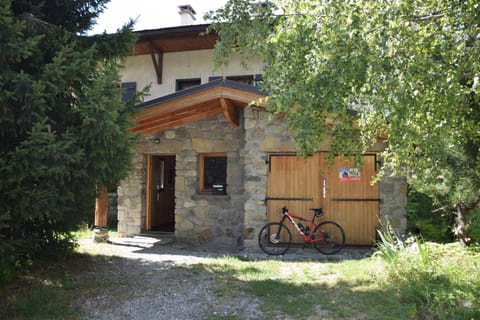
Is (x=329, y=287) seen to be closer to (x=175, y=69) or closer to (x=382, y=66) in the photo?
(x=382, y=66)

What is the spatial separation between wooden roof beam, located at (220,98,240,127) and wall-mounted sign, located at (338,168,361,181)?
96.4 inches

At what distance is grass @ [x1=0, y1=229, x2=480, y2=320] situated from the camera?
4.04 metres

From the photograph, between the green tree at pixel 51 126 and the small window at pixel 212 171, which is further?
the small window at pixel 212 171

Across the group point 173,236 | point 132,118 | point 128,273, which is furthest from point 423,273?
point 173,236

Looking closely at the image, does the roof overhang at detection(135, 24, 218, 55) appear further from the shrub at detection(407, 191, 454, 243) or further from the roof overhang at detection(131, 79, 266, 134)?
the shrub at detection(407, 191, 454, 243)

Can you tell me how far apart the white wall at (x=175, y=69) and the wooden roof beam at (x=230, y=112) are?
293 cm

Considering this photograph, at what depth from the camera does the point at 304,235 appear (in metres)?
7.20

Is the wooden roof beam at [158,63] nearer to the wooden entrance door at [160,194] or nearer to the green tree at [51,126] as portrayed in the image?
the wooden entrance door at [160,194]

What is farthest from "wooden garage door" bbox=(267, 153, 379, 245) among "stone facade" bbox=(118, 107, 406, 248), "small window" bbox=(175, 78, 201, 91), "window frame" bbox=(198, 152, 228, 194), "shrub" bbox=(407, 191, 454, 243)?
"small window" bbox=(175, 78, 201, 91)

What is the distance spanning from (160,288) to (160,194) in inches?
210

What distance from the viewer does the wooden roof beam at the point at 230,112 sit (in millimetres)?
7567

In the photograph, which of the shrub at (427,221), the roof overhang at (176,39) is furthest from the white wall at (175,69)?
the shrub at (427,221)

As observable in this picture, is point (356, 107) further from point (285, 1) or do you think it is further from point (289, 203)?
point (289, 203)

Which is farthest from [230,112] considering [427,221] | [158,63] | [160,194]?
A: [427,221]
